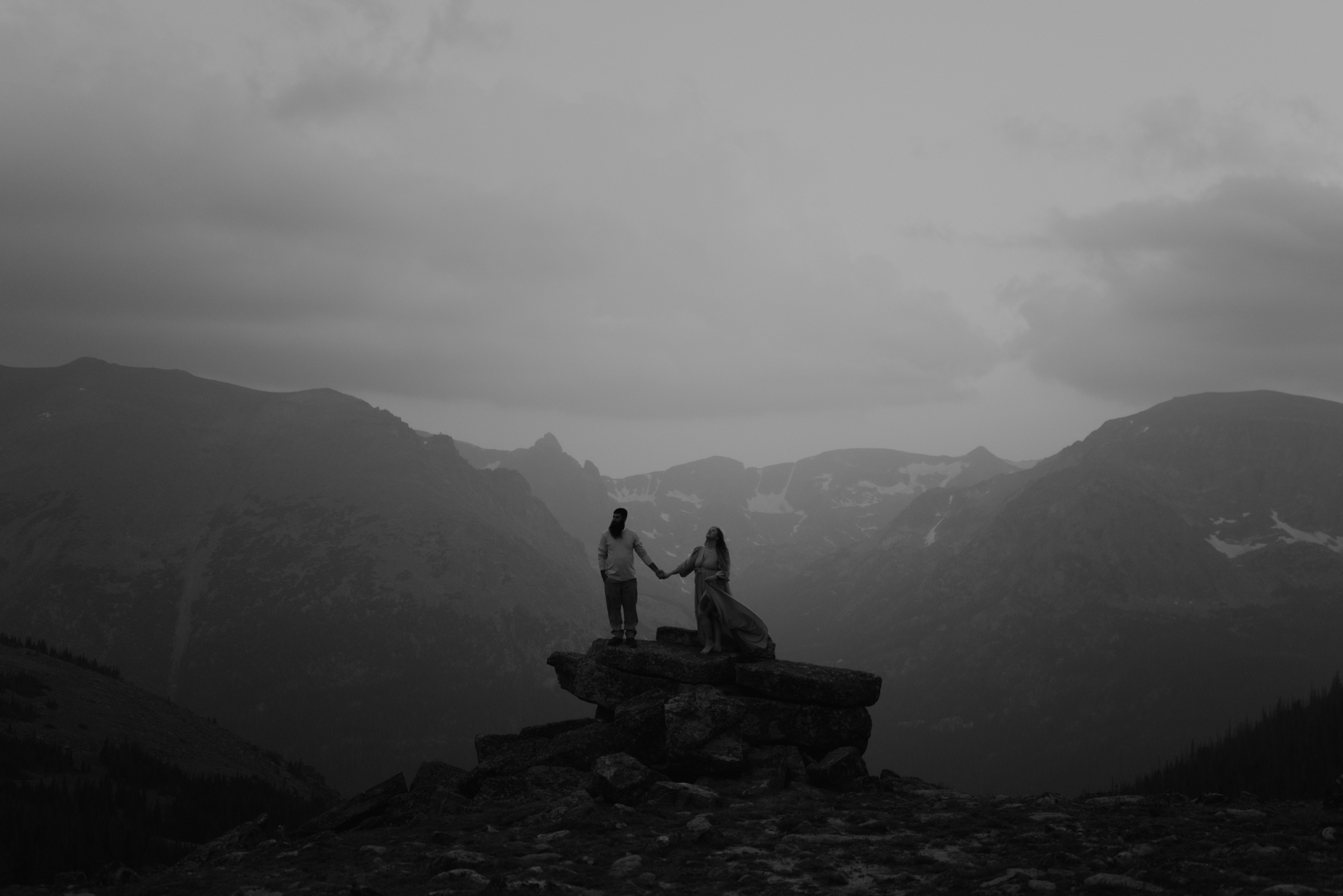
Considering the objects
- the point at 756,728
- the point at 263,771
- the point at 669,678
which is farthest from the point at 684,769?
the point at 263,771

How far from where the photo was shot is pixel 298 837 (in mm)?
28797

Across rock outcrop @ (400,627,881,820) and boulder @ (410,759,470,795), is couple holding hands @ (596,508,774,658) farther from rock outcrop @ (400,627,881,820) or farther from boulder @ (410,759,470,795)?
boulder @ (410,759,470,795)

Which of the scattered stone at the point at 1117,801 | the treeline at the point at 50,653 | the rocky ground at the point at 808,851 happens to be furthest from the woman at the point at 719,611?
the treeline at the point at 50,653

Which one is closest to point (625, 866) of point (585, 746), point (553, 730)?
point (585, 746)

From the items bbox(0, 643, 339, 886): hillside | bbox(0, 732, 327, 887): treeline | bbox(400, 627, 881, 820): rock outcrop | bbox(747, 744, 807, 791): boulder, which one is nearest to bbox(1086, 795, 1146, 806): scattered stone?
bbox(400, 627, 881, 820): rock outcrop

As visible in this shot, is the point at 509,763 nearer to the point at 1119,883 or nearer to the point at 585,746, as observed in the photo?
the point at 585,746

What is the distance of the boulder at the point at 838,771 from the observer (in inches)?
1147

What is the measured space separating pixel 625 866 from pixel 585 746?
1161cm

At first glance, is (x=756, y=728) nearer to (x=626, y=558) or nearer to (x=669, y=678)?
(x=669, y=678)

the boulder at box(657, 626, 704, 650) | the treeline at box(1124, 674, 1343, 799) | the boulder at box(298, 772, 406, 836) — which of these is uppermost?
the boulder at box(657, 626, 704, 650)

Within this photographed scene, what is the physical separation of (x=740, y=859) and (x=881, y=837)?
3.79 m

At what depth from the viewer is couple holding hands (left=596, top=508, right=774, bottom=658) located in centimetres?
3562

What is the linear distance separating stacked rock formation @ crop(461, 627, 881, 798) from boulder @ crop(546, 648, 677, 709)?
46 mm

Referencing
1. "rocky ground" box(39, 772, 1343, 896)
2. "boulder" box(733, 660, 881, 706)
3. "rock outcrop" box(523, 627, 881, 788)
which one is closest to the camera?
"rocky ground" box(39, 772, 1343, 896)
